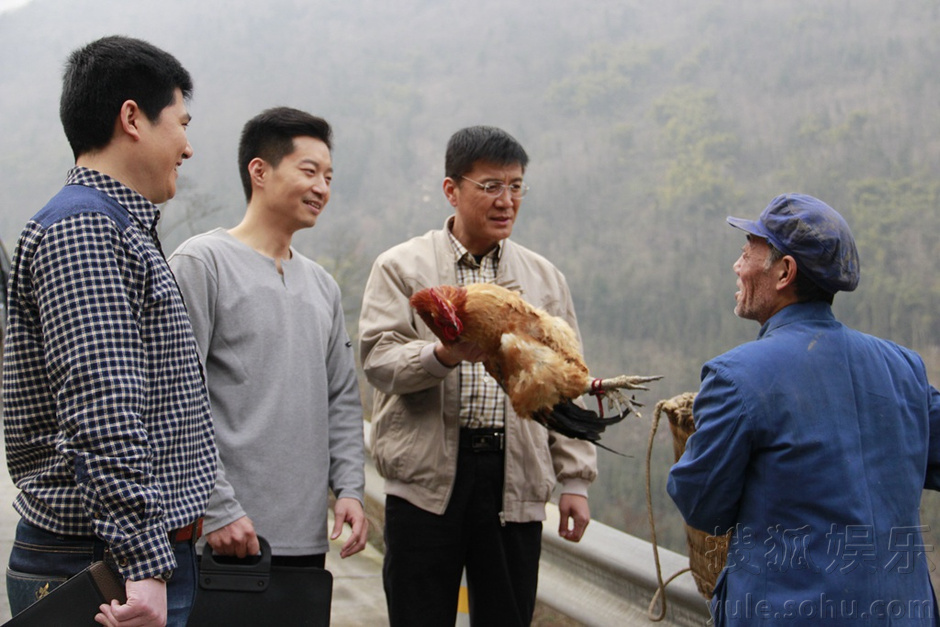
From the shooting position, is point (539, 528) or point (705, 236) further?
point (705, 236)

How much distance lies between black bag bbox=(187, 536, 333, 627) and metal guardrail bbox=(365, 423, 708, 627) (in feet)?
4.23

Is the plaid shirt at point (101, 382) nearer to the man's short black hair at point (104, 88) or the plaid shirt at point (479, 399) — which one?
the man's short black hair at point (104, 88)

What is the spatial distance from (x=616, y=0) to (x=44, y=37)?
7.21m

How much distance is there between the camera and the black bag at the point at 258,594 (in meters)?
2.29

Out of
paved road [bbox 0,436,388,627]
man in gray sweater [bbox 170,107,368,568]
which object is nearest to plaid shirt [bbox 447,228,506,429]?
man in gray sweater [bbox 170,107,368,568]

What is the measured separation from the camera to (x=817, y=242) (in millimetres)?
1971

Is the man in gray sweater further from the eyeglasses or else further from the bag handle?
the eyeglasses

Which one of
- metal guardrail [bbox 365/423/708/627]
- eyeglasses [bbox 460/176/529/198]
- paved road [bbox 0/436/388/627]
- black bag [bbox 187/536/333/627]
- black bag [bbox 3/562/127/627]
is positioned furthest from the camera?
paved road [bbox 0/436/388/627]

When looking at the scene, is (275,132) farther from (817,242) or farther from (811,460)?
(811,460)

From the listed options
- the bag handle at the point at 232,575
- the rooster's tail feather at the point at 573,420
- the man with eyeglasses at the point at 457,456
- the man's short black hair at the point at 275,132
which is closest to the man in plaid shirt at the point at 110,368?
the bag handle at the point at 232,575

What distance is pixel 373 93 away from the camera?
24.8ft

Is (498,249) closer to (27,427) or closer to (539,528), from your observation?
(539,528)

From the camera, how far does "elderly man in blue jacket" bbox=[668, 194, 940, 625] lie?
1.84 meters

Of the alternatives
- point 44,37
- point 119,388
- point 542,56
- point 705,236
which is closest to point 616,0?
point 542,56
